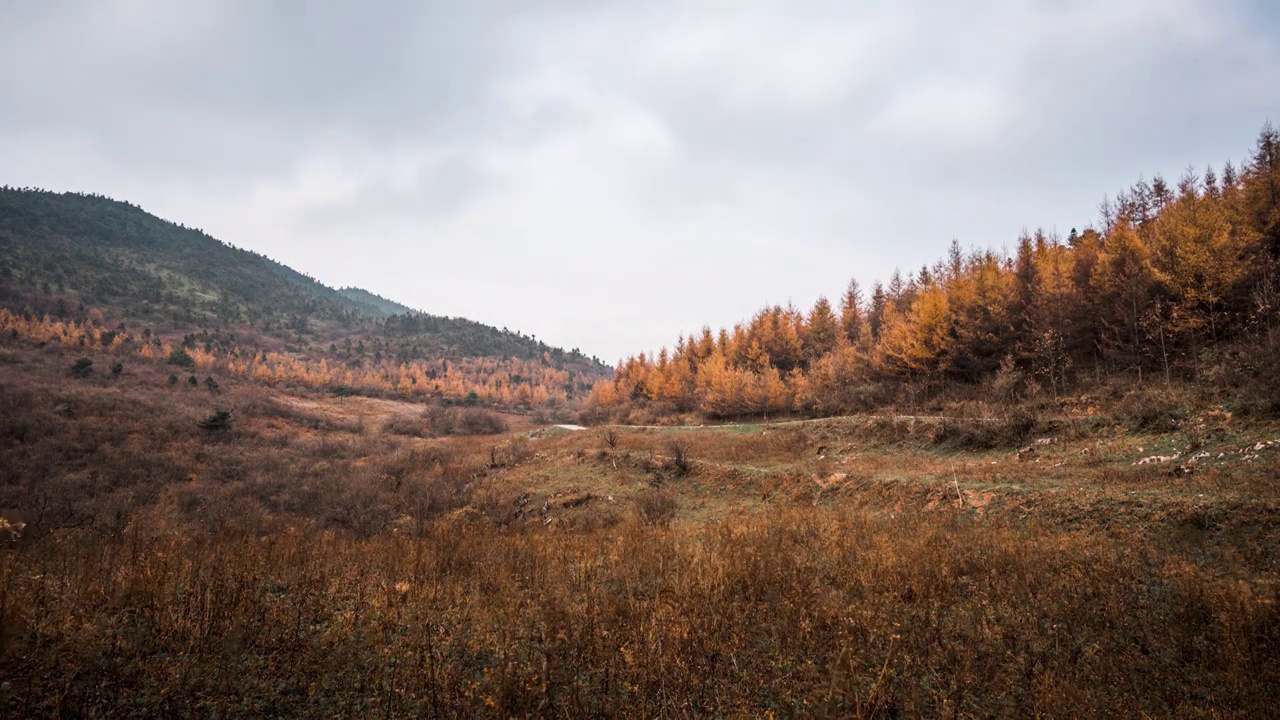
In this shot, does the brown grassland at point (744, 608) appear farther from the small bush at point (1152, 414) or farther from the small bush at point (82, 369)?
the small bush at point (82, 369)

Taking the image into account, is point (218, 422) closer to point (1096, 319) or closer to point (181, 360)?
point (181, 360)

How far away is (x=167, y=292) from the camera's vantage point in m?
127

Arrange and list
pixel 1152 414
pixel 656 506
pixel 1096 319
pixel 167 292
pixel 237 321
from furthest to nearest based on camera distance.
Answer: pixel 237 321, pixel 167 292, pixel 1096 319, pixel 1152 414, pixel 656 506

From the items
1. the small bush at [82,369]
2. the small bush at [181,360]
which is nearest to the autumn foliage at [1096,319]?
the small bush at [82,369]

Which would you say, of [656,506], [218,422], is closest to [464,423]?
[218,422]

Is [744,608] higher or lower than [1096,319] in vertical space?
lower

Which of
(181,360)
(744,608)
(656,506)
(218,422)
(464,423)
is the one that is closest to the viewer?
(744,608)

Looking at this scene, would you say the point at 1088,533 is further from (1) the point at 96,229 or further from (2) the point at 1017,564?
(1) the point at 96,229

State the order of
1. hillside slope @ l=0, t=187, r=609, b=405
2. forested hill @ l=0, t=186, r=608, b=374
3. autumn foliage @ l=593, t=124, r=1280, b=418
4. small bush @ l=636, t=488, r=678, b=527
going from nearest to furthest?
1. small bush @ l=636, t=488, r=678, b=527
2. autumn foliage @ l=593, t=124, r=1280, b=418
3. hillside slope @ l=0, t=187, r=609, b=405
4. forested hill @ l=0, t=186, r=608, b=374

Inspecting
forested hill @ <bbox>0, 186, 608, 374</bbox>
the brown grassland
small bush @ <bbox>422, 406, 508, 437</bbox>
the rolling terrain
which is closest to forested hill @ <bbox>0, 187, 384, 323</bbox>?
forested hill @ <bbox>0, 186, 608, 374</bbox>

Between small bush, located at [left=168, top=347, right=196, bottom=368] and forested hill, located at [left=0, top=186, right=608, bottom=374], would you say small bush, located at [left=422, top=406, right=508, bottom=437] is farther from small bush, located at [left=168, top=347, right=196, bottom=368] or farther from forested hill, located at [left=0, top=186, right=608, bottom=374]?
forested hill, located at [left=0, top=186, right=608, bottom=374]

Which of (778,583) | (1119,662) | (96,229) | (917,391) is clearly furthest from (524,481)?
(96,229)

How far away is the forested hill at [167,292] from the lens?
10350cm

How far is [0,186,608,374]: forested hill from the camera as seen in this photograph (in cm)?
10350
